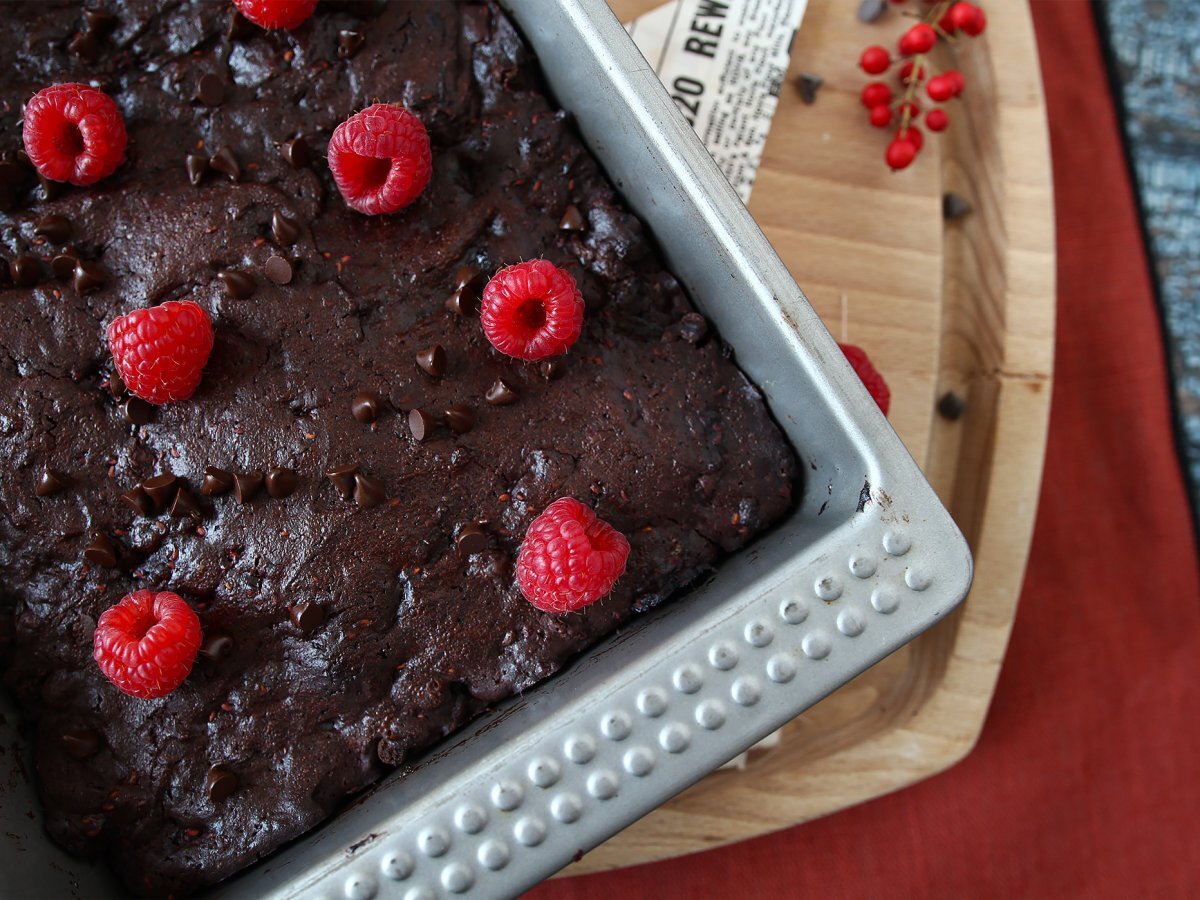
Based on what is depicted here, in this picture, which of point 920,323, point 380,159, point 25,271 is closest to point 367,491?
point 380,159

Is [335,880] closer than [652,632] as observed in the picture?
Yes

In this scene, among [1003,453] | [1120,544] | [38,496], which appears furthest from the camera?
[1120,544]

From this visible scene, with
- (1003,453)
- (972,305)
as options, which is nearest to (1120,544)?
(1003,453)

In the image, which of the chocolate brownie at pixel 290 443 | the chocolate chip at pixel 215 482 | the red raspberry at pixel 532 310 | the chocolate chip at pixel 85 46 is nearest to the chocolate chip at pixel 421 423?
the chocolate brownie at pixel 290 443

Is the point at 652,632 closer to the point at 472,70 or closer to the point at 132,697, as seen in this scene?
the point at 132,697

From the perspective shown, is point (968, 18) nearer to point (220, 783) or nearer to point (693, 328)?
point (693, 328)

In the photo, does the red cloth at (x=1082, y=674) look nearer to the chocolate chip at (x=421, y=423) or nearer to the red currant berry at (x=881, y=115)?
the red currant berry at (x=881, y=115)
